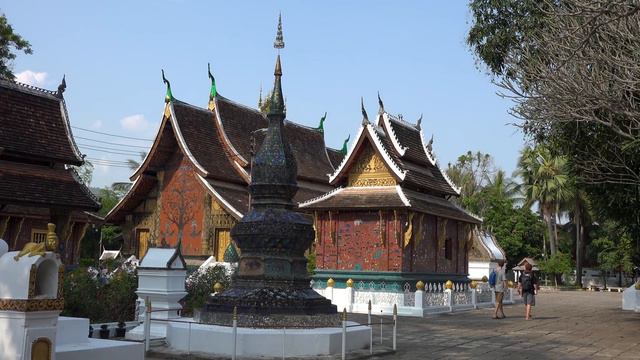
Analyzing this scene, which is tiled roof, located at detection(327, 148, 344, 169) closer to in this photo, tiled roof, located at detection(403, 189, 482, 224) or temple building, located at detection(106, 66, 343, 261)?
temple building, located at detection(106, 66, 343, 261)

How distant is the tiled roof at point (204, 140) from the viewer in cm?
2923

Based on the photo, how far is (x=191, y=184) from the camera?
29.7m

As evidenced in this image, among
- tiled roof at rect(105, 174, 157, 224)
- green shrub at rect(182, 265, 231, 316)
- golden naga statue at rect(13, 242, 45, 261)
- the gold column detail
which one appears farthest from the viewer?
tiled roof at rect(105, 174, 157, 224)

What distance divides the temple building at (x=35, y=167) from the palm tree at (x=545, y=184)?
1607 inches

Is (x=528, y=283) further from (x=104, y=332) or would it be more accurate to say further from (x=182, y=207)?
A: (x=182, y=207)

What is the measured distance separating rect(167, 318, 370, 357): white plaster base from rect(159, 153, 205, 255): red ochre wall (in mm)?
18007

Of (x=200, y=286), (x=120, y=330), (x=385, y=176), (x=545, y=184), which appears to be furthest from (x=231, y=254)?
(x=545, y=184)

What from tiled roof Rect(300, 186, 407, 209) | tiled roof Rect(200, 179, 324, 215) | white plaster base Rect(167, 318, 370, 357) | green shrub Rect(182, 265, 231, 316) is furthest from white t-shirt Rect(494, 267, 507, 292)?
white plaster base Rect(167, 318, 370, 357)

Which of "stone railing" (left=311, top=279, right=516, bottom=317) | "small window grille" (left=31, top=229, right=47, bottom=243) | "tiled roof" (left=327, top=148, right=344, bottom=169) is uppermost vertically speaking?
"tiled roof" (left=327, top=148, right=344, bottom=169)

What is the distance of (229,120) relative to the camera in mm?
32000

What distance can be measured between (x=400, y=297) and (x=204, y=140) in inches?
521

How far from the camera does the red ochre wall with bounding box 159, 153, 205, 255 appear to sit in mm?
29109

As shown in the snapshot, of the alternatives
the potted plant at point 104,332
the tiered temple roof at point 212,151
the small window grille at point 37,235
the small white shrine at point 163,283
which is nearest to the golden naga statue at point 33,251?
the potted plant at point 104,332

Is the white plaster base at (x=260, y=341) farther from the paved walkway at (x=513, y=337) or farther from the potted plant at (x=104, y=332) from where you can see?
the potted plant at (x=104, y=332)
